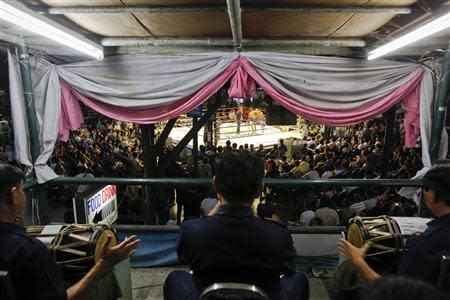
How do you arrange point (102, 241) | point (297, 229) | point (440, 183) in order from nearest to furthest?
point (440, 183)
point (102, 241)
point (297, 229)

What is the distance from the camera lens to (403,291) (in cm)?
100

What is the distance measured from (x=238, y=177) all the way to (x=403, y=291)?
110cm

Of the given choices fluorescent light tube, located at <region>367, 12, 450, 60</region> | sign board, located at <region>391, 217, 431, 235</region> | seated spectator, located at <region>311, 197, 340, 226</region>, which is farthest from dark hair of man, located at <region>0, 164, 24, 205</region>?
seated spectator, located at <region>311, 197, 340, 226</region>

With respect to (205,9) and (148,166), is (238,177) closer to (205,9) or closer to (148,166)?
(205,9)

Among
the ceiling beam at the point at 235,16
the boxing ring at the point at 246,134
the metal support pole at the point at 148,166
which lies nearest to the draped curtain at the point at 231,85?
the ceiling beam at the point at 235,16

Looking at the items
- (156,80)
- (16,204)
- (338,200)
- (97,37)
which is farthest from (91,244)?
(338,200)

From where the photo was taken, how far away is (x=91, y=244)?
2.68 metres

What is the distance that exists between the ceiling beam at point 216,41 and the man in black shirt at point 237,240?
2.53m

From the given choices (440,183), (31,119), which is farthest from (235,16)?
(31,119)

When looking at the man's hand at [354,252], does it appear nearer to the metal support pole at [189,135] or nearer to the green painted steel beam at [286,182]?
the green painted steel beam at [286,182]

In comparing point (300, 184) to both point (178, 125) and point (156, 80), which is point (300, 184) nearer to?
point (156, 80)

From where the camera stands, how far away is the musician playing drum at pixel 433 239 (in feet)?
6.61

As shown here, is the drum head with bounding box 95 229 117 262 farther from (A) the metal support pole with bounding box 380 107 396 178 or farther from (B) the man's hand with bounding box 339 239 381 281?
(A) the metal support pole with bounding box 380 107 396 178

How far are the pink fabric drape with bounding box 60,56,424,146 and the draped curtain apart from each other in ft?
0.04
